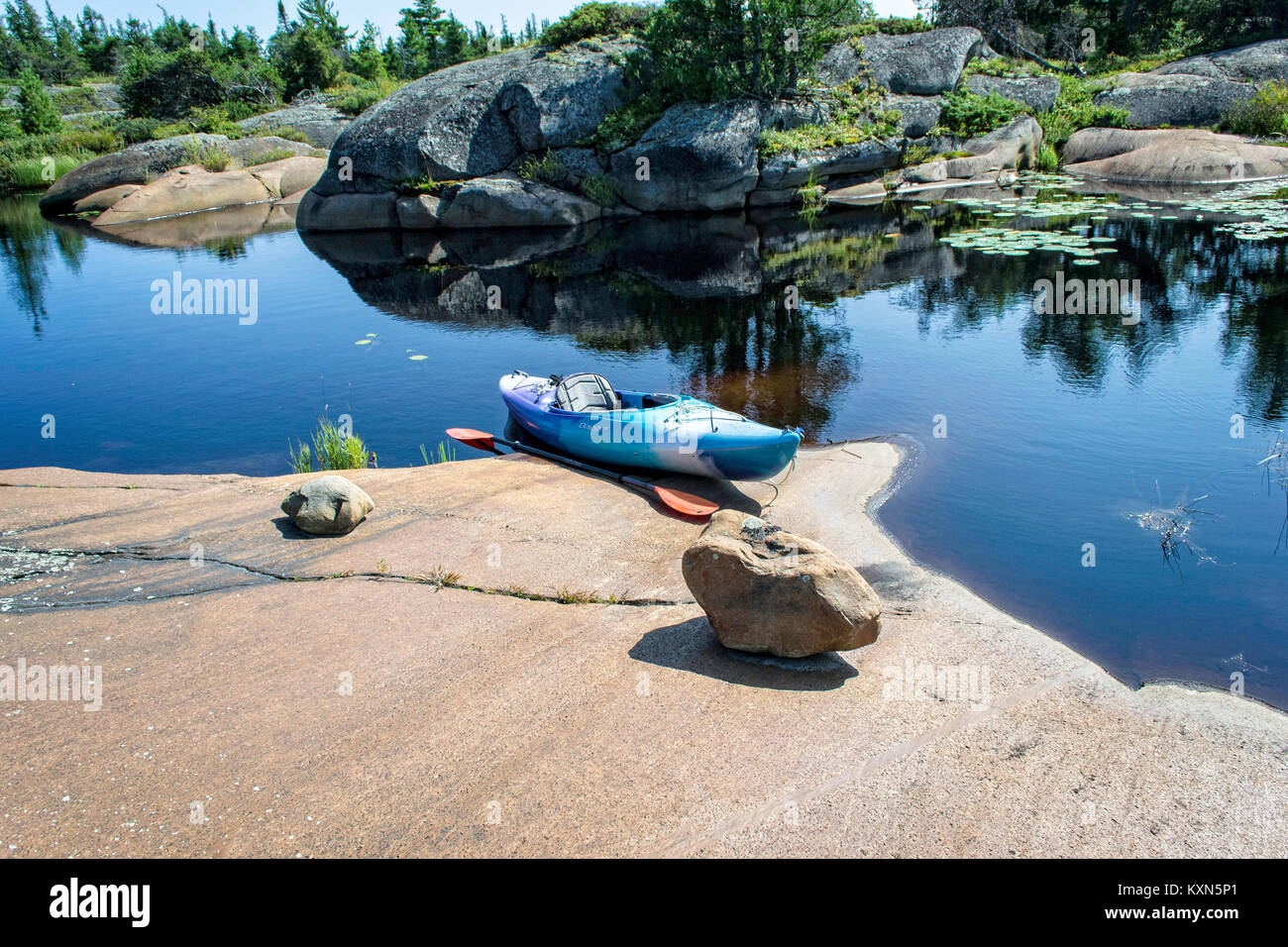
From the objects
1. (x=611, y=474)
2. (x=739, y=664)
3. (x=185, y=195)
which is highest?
(x=185, y=195)

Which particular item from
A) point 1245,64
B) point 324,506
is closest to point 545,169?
point 324,506

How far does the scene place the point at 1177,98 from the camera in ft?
112

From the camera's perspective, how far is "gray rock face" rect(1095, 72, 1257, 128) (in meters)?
33.7

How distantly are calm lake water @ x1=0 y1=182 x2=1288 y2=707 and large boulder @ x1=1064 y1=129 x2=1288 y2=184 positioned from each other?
555 cm

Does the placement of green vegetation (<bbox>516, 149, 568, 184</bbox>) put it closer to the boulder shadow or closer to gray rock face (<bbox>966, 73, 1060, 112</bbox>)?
gray rock face (<bbox>966, 73, 1060, 112</bbox>)

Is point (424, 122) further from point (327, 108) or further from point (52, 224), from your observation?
point (327, 108)

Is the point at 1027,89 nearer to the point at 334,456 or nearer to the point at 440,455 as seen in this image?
the point at 440,455

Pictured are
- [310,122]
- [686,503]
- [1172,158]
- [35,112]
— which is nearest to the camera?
[686,503]

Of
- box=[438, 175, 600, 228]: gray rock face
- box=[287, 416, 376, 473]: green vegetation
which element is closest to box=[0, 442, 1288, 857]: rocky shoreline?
box=[287, 416, 376, 473]: green vegetation

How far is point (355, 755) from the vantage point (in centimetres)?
557

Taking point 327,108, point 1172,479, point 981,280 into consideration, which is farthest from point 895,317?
point 327,108

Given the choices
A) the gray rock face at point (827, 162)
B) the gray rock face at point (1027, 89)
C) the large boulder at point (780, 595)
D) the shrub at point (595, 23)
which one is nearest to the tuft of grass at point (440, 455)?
the large boulder at point (780, 595)

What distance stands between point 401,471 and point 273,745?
5.70 m

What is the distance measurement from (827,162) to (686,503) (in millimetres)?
25743
